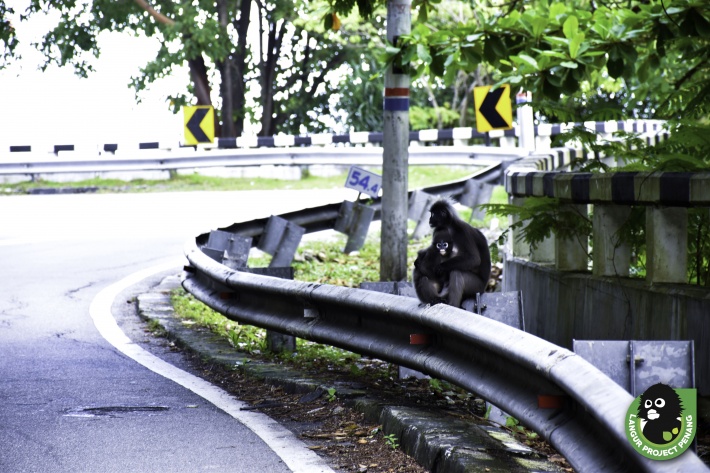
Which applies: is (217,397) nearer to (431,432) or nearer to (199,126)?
(431,432)

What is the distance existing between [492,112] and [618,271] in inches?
459

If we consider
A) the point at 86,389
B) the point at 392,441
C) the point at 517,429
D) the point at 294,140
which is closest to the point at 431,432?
the point at 392,441

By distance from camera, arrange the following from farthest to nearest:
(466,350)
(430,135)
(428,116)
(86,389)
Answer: (428,116) < (430,135) < (86,389) < (466,350)

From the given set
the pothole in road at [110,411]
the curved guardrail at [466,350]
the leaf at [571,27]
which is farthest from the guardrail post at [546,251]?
the pothole in road at [110,411]

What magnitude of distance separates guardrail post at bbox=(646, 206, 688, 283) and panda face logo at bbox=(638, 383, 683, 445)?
113 inches

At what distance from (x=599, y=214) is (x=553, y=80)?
4.92ft

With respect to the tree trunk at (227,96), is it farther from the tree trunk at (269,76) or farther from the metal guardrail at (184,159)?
the metal guardrail at (184,159)

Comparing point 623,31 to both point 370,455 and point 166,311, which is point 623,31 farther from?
point 166,311

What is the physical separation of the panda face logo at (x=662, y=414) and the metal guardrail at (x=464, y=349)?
2.9 inches

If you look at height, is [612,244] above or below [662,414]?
above

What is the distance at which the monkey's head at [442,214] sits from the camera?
7241 mm

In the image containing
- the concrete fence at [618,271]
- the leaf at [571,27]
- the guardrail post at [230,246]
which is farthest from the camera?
the guardrail post at [230,246]

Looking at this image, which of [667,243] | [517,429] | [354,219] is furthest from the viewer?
[354,219]

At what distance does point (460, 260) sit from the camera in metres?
7.00
